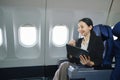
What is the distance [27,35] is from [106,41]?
1202 millimetres

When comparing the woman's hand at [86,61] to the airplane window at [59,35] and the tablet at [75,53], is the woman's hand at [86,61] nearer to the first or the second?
the tablet at [75,53]

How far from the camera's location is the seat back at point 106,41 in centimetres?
238

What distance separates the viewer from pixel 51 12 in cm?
295

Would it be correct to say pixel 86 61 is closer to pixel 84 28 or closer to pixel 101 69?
pixel 101 69

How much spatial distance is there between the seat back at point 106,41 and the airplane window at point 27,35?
101 cm

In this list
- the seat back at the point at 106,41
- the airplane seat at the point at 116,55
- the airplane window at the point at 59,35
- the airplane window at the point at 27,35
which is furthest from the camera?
the airplane window at the point at 59,35

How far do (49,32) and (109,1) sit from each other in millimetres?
984

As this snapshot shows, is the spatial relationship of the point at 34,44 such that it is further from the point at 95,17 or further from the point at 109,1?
the point at 109,1

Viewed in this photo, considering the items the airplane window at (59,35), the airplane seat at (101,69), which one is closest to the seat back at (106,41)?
the airplane seat at (101,69)

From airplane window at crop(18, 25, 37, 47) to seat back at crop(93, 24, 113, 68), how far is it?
3.31 feet

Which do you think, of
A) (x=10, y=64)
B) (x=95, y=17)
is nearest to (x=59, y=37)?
(x=95, y=17)

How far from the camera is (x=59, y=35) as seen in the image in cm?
315

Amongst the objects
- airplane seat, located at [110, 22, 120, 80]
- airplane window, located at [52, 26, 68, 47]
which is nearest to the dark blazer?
airplane seat, located at [110, 22, 120, 80]

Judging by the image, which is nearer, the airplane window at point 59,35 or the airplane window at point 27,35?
the airplane window at point 27,35
